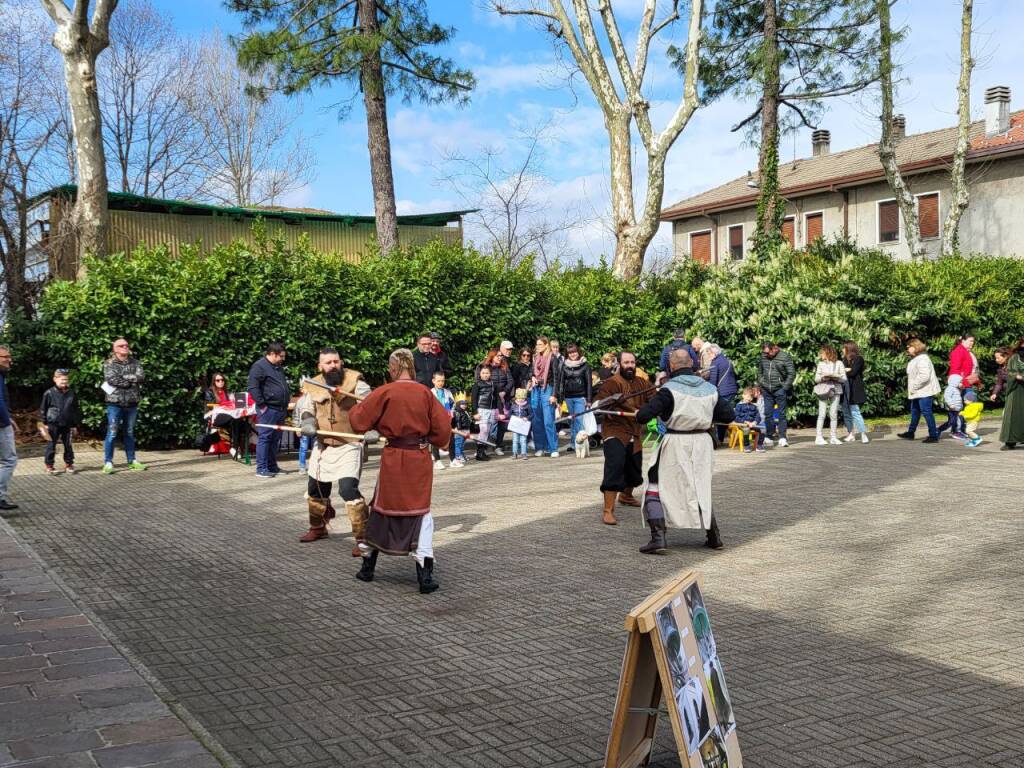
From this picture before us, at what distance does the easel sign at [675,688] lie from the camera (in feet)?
12.4

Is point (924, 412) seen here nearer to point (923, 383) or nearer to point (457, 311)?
point (923, 383)

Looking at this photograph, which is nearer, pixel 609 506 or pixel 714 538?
pixel 714 538

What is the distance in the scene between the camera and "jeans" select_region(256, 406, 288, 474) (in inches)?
566

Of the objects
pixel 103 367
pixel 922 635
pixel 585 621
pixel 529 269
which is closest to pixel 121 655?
pixel 585 621

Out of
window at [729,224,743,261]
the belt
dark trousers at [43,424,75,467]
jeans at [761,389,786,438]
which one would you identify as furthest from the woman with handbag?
window at [729,224,743,261]

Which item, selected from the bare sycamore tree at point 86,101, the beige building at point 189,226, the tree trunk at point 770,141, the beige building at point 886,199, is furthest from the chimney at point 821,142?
the bare sycamore tree at point 86,101

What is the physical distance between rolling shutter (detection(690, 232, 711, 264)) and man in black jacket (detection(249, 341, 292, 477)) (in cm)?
3327

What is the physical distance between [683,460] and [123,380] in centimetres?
914

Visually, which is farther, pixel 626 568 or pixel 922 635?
pixel 626 568

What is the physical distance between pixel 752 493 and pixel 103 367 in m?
9.76

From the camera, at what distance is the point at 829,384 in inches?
728

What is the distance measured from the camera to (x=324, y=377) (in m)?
9.40

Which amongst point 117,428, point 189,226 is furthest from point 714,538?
point 189,226

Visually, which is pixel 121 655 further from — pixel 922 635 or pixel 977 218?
pixel 977 218
